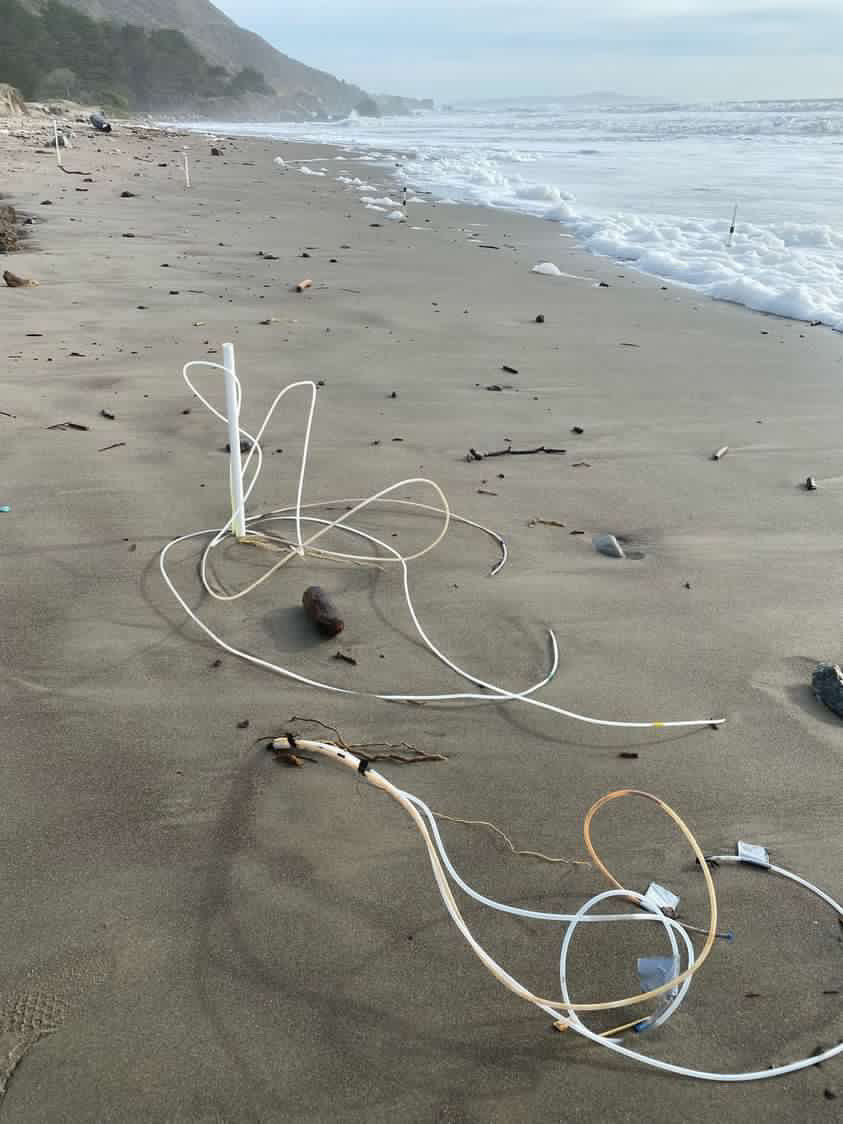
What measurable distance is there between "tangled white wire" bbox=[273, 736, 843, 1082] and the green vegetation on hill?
223ft

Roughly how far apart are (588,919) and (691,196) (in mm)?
12033

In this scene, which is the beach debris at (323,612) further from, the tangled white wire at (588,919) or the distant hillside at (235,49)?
the distant hillside at (235,49)

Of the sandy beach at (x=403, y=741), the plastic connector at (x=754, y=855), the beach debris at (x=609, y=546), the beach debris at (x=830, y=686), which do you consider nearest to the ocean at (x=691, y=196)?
the sandy beach at (x=403, y=741)

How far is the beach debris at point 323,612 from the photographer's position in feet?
7.30

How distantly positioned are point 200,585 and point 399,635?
668 millimetres

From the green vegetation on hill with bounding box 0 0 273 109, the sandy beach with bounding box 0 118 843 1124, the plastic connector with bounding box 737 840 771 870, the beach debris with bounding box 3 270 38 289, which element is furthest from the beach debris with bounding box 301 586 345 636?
the green vegetation on hill with bounding box 0 0 273 109

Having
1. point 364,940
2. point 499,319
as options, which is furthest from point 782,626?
point 499,319

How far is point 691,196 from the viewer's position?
1128 centimetres

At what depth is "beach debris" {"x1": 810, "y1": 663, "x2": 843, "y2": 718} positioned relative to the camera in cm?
202

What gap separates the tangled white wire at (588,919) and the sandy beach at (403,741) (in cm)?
2

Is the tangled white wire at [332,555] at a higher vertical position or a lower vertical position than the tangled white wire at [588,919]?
higher

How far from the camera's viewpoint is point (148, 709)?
1.94 metres

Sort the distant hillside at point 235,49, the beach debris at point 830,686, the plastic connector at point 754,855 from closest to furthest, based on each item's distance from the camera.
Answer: the plastic connector at point 754,855 < the beach debris at point 830,686 < the distant hillside at point 235,49

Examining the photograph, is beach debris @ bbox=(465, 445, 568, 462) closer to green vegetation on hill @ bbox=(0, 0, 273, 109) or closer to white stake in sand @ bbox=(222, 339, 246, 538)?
white stake in sand @ bbox=(222, 339, 246, 538)
